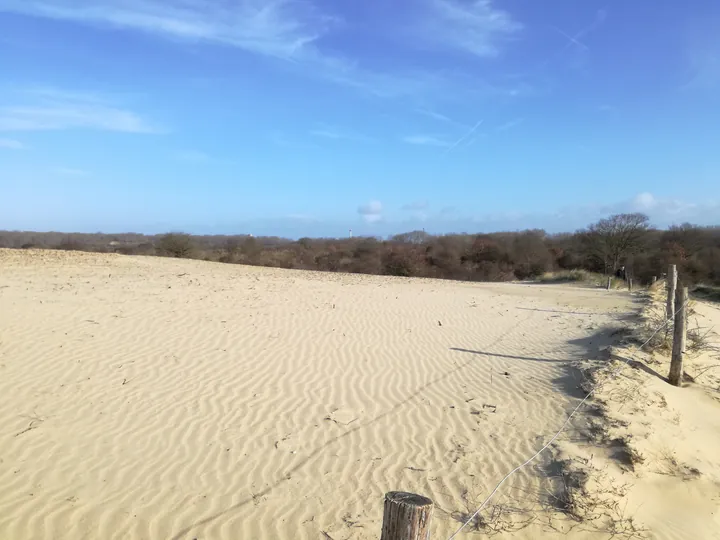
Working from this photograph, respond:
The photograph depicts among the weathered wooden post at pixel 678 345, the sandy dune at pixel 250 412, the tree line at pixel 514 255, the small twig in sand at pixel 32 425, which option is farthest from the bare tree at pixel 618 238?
the small twig in sand at pixel 32 425

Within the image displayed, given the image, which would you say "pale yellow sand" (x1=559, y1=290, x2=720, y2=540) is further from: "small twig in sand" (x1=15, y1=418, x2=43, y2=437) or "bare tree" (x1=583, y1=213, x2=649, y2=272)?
"bare tree" (x1=583, y1=213, x2=649, y2=272)

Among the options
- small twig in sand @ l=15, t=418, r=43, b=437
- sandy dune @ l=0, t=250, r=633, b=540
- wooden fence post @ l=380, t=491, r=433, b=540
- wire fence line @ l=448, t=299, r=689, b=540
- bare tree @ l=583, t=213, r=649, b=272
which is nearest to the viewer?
wooden fence post @ l=380, t=491, r=433, b=540

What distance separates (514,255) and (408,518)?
160 ft

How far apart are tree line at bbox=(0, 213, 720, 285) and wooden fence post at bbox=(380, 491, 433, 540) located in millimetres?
36364

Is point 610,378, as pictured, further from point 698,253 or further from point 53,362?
point 698,253

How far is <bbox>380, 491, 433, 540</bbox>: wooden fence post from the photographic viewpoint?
7.20ft

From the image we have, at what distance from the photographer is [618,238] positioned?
1454 inches

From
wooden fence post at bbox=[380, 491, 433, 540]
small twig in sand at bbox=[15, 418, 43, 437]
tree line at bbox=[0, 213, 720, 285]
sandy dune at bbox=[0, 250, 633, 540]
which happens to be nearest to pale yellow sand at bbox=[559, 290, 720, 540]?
sandy dune at bbox=[0, 250, 633, 540]

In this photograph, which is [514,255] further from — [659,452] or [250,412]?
[250,412]

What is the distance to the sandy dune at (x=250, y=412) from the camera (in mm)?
4332

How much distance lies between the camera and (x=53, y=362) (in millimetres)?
7621

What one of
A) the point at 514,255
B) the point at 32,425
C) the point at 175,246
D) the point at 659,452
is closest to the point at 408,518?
the point at 659,452

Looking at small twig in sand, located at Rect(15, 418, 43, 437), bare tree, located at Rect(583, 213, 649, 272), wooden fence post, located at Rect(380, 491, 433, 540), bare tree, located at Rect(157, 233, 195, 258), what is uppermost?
bare tree, located at Rect(583, 213, 649, 272)

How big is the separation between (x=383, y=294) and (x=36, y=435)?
13.4 meters
